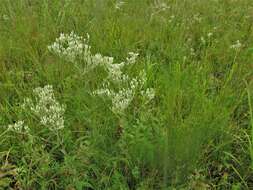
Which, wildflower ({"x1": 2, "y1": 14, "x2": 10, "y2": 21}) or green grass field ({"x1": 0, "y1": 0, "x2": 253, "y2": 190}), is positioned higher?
wildflower ({"x1": 2, "y1": 14, "x2": 10, "y2": 21})

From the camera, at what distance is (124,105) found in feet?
Result: 6.20

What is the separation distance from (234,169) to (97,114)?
0.84 m

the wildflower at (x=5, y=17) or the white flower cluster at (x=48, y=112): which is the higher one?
the wildflower at (x=5, y=17)

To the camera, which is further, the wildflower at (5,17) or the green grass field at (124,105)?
the wildflower at (5,17)

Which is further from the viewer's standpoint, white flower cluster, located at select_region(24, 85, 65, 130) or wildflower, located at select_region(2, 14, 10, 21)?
wildflower, located at select_region(2, 14, 10, 21)

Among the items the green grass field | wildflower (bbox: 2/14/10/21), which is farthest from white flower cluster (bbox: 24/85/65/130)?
wildflower (bbox: 2/14/10/21)

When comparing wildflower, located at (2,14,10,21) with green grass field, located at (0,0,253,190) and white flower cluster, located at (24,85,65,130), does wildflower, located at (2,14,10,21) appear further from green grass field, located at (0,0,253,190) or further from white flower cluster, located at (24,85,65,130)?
white flower cluster, located at (24,85,65,130)

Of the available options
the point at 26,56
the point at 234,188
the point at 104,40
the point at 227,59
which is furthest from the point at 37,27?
the point at 234,188

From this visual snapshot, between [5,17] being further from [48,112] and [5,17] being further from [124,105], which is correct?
[124,105]

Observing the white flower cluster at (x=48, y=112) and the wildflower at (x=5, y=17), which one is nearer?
the white flower cluster at (x=48, y=112)

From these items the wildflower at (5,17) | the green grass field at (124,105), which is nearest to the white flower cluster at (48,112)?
the green grass field at (124,105)

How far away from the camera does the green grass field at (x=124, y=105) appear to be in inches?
76.3

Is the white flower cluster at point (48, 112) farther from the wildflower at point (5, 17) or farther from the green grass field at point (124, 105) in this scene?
the wildflower at point (5, 17)

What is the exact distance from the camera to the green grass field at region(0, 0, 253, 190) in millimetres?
1938
